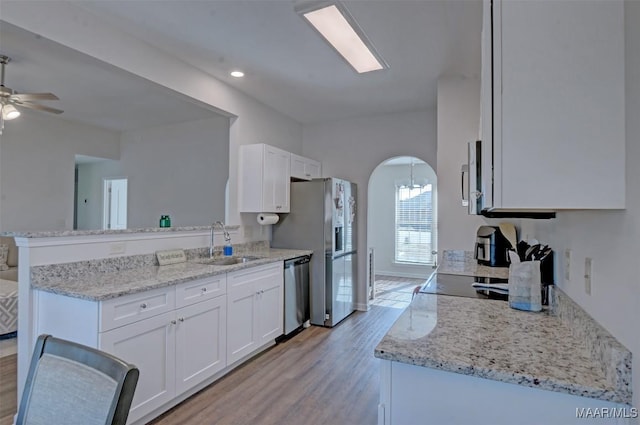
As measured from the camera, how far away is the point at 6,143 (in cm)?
463

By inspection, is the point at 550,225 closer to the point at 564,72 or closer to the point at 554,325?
the point at 554,325

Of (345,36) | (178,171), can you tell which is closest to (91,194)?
(178,171)

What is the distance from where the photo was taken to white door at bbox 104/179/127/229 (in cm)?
625

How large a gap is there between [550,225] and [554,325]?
59 centimetres

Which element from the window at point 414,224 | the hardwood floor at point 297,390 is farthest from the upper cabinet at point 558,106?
the window at point 414,224

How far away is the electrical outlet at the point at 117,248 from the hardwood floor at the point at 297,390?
3.90ft

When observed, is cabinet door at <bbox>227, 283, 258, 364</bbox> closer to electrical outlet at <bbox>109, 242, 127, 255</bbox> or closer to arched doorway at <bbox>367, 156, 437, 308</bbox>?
electrical outlet at <bbox>109, 242, 127, 255</bbox>

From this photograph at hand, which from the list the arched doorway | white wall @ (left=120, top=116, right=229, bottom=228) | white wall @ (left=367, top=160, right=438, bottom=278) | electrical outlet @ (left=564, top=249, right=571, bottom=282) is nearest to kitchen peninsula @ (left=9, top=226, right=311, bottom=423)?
white wall @ (left=120, top=116, right=229, bottom=228)

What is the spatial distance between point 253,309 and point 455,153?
2.37 metres

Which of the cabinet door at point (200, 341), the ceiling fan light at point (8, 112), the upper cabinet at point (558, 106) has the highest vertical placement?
the ceiling fan light at point (8, 112)

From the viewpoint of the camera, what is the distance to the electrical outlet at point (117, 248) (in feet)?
8.27

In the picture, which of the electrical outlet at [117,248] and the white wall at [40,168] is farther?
the white wall at [40,168]

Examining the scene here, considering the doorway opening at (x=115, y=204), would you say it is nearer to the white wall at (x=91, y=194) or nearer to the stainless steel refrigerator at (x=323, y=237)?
the white wall at (x=91, y=194)

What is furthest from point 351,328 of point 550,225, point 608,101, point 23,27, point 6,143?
point 6,143
